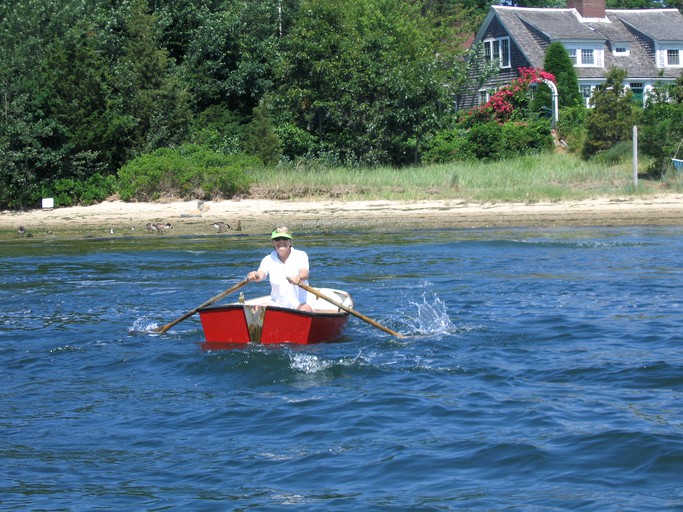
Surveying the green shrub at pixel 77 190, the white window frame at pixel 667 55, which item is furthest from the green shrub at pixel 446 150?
the white window frame at pixel 667 55

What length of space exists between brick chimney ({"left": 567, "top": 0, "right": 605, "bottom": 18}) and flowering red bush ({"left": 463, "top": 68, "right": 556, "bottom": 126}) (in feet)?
34.7

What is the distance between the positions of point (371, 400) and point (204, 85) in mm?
28751

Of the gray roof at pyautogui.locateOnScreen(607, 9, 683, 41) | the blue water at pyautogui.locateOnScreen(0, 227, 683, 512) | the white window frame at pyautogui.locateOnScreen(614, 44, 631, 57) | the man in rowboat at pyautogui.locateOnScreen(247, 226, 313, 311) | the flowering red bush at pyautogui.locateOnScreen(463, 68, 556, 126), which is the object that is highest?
the gray roof at pyautogui.locateOnScreen(607, 9, 683, 41)

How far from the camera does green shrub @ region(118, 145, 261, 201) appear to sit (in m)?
28.2

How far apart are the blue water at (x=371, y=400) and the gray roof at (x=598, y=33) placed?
102 ft

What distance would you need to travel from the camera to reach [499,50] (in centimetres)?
4797

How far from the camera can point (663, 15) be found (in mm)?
51875

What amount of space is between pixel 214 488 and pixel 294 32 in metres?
28.2

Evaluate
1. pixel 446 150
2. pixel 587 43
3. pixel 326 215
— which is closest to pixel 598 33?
pixel 587 43

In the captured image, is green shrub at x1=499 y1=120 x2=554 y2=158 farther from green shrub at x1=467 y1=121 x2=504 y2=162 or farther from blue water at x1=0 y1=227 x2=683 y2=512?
blue water at x1=0 y1=227 x2=683 y2=512

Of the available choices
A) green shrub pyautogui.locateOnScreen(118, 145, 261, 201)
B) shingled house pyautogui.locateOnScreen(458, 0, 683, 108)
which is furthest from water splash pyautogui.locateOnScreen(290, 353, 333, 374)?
shingled house pyautogui.locateOnScreen(458, 0, 683, 108)

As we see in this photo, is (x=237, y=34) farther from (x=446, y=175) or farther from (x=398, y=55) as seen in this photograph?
(x=446, y=175)

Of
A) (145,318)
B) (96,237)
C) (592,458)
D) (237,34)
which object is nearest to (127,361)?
(145,318)

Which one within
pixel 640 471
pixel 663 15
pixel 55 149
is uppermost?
pixel 663 15
